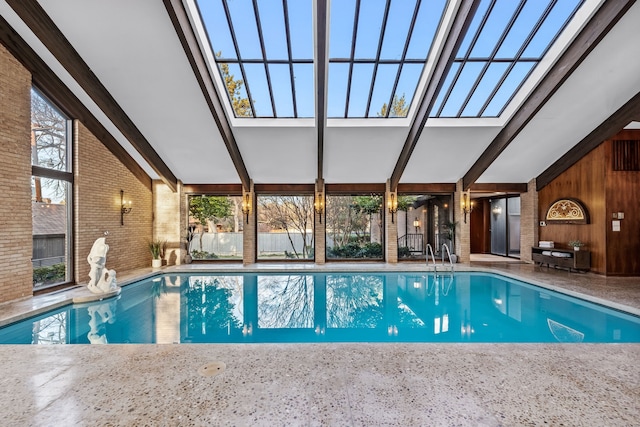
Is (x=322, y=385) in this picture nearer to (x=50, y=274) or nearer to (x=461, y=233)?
(x=50, y=274)

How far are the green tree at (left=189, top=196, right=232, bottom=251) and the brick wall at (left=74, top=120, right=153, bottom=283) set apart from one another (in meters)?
1.33

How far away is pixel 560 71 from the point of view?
5.36m

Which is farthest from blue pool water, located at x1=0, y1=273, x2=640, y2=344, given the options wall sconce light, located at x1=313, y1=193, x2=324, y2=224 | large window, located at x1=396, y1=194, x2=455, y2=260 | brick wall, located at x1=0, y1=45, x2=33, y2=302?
large window, located at x1=396, y1=194, x2=455, y2=260

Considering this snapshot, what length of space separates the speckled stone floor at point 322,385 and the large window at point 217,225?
6953mm

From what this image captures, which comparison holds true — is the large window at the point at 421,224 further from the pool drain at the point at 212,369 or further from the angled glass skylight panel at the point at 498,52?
the pool drain at the point at 212,369

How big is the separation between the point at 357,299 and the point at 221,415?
4257 mm

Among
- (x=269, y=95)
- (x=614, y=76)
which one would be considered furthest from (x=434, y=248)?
(x=269, y=95)

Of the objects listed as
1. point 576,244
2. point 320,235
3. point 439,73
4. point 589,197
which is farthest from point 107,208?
point 589,197

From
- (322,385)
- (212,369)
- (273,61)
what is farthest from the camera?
(273,61)

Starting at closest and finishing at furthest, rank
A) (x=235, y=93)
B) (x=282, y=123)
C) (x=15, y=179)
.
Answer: (x=15, y=179), (x=235, y=93), (x=282, y=123)

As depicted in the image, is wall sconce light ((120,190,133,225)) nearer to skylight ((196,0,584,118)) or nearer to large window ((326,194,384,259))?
skylight ((196,0,584,118))

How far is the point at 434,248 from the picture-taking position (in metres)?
10.4

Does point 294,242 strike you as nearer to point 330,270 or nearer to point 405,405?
point 330,270

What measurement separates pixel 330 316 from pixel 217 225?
643 centimetres
